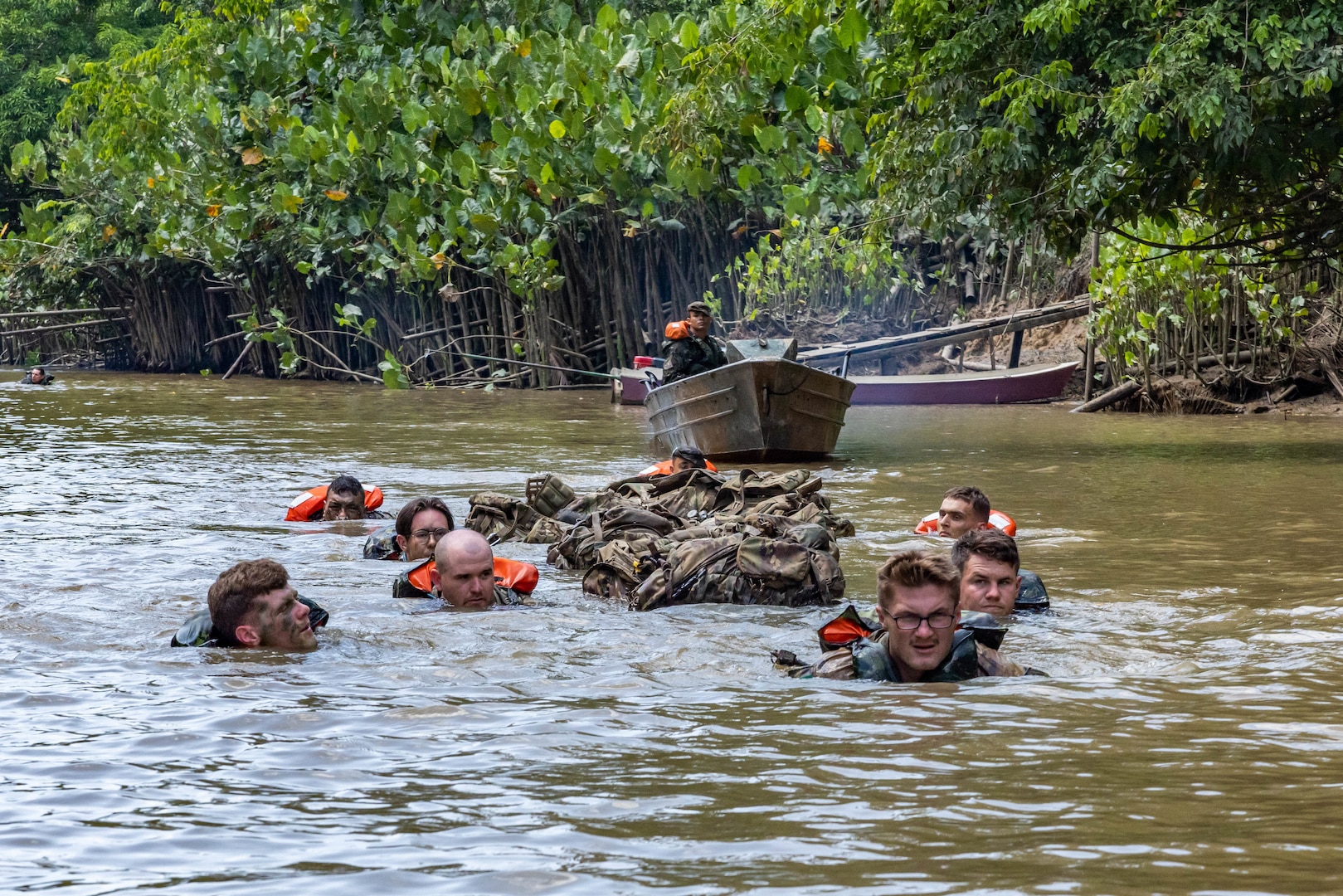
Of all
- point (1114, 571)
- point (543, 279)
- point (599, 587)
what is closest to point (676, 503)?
point (599, 587)

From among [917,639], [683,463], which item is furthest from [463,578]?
[683,463]

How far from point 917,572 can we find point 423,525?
4.73 metres

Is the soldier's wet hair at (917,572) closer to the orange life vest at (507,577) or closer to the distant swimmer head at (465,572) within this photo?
the distant swimmer head at (465,572)

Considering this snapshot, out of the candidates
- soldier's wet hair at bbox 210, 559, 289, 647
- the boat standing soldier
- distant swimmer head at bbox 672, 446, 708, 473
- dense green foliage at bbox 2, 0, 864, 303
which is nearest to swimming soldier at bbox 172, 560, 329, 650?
soldier's wet hair at bbox 210, 559, 289, 647

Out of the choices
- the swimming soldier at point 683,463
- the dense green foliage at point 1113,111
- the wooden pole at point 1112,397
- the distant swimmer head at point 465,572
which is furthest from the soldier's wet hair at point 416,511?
the wooden pole at point 1112,397

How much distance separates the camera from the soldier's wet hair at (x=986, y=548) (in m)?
7.54

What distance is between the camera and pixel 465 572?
8531 millimetres

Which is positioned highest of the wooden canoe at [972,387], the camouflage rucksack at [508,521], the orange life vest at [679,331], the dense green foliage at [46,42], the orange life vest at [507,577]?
the dense green foliage at [46,42]

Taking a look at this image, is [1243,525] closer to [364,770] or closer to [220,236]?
[364,770]

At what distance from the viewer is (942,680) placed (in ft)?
20.9

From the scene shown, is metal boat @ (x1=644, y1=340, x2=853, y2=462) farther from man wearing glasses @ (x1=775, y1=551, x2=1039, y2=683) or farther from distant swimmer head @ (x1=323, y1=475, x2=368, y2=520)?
man wearing glasses @ (x1=775, y1=551, x2=1039, y2=683)

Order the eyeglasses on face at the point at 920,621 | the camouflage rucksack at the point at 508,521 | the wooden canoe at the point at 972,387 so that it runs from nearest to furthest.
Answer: the eyeglasses on face at the point at 920,621 → the camouflage rucksack at the point at 508,521 → the wooden canoe at the point at 972,387

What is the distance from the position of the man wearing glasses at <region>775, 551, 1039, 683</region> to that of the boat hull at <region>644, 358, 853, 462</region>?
35.9 ft

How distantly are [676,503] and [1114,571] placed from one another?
10.6 feet
